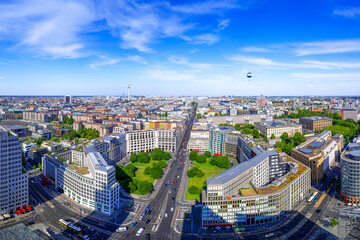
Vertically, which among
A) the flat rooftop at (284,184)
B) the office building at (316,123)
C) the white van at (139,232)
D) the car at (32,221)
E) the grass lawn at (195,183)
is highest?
the office building at (316,123)

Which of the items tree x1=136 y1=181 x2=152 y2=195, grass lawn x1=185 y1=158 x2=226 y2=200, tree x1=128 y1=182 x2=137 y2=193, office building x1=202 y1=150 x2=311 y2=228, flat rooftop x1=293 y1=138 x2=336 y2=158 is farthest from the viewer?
flat rooftop x1=293 y1=138 x2=336 y2=158

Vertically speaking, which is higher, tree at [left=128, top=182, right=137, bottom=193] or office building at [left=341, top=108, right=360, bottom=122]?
office building at [left=341, top=108, right=360, bottom=122]

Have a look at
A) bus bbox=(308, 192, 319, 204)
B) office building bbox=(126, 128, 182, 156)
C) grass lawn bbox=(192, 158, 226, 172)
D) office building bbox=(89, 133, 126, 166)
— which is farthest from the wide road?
bus bbox=(308, 192, 319, 204)

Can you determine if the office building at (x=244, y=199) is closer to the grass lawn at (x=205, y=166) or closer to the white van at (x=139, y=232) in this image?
the white van at (x=139, y=232)

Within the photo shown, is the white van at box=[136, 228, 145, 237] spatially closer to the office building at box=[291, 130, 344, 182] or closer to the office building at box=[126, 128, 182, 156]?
the office building at box=[291, 130, 344, 182]

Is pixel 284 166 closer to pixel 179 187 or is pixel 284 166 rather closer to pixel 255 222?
pixel 255 222

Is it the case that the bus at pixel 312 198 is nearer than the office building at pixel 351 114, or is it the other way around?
the bus at pixel 312 198

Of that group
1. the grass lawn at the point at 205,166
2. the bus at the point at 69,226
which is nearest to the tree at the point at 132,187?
the bus at the point at 69,226
